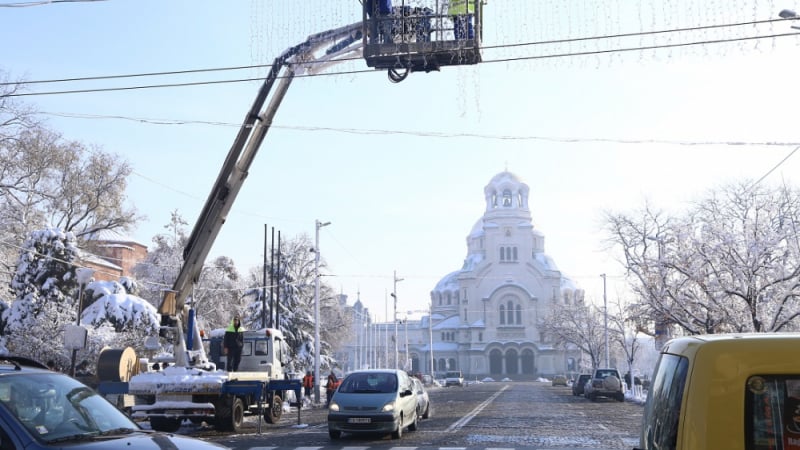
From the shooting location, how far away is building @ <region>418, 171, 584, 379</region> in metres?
116

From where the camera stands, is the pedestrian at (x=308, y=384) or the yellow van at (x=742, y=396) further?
the pedestrian at (x=308, y=384)

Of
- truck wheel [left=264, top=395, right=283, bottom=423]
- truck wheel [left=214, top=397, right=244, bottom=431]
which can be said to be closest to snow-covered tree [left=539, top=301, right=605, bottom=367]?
truck wheel [left=264, top=395, right=283, bottom=423]

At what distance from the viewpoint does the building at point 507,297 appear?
116m

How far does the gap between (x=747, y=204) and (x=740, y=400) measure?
31.9 meters

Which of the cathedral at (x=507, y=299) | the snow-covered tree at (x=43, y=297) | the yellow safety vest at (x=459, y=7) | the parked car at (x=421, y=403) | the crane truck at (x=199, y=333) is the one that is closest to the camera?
the yellow safety vest at (x=459, y=7)

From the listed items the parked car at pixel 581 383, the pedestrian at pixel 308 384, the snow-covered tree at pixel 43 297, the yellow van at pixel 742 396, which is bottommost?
the parked car at pixel 581 383

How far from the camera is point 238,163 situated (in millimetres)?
19312

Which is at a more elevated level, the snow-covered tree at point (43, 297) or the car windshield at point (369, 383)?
the snow-covered tree at point (43, 297)

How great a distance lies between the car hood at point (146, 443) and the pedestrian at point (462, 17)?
8145mm

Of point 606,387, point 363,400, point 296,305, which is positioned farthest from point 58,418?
point 296,305

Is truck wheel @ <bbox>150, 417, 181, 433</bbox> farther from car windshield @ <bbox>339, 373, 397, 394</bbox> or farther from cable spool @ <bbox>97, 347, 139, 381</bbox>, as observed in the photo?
car windshield @ <bbox>339, 373, 397, 394</bbox>

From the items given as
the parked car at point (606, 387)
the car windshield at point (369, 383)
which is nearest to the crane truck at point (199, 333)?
the car windshield at point (369, 383)

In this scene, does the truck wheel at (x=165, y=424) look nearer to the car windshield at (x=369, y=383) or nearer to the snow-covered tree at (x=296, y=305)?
the car windshield at (x=369, y=383)

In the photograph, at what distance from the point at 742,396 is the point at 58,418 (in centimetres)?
452
